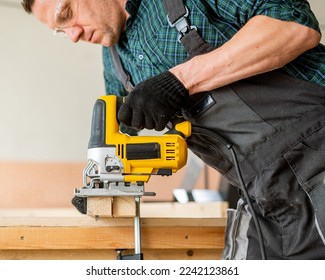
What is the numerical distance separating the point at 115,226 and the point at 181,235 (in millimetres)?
199

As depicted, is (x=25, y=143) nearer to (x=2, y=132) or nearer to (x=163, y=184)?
(x=2, y=132)

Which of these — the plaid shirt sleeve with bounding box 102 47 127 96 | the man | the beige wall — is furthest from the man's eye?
the beige wall

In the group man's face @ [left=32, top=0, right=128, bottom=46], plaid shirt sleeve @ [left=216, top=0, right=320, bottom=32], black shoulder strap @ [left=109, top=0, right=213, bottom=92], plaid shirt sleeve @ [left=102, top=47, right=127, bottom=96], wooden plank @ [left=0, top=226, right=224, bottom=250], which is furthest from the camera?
plaid shirt sleeve @ [left=102, top=47, right=127, bottom=96]

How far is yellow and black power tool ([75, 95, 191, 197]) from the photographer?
1394 millimetres

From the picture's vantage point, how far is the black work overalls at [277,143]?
4.49ft

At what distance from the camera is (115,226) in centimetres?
157

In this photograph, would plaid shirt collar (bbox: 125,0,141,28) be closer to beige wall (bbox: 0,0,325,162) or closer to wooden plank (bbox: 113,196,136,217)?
wooden plank (bbox: 113,196,136,217)

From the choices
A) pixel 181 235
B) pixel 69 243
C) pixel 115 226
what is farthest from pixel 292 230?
pixel 69 243

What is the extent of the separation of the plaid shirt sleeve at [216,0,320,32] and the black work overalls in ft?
0.34

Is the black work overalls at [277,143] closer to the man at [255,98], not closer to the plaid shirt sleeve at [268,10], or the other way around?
the man at [255,98]

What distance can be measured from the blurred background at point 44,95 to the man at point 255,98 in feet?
7.29

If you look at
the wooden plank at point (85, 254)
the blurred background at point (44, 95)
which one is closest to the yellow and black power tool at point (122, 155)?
the wooden plank at point (85, 254)

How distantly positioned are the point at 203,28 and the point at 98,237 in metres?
0.66

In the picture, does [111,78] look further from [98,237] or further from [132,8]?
[98,237]
